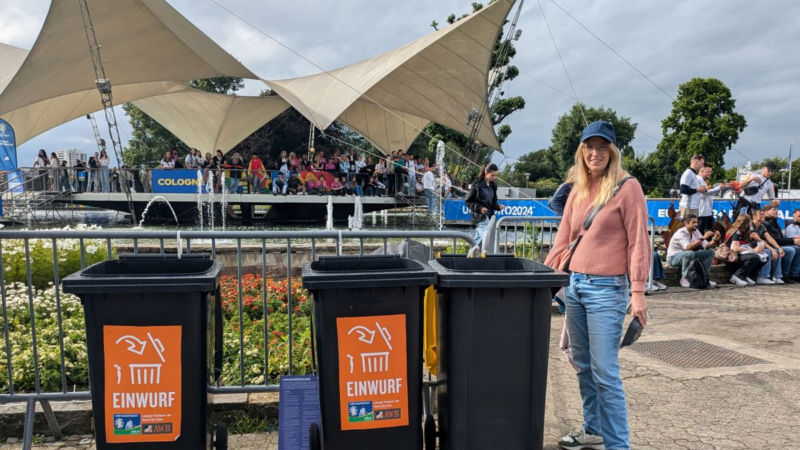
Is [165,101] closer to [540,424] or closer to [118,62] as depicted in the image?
[118,62]

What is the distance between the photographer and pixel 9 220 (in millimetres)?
18344

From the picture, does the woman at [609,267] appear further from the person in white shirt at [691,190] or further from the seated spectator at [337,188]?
the seated spectator at [337,188]

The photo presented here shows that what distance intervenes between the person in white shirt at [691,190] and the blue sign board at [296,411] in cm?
858

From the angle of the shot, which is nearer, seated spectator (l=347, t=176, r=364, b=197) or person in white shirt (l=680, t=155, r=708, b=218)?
person in white shirt (l=680, t=155, r=708, b=218)

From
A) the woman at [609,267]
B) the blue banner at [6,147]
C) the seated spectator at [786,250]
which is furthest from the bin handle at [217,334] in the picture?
the blue banner at [6,147]

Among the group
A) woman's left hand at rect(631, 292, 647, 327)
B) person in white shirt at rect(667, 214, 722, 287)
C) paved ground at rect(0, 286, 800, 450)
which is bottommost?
paved ground at rect(0, 286, 800, 450)

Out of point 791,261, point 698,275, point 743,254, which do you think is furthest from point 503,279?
point 791,261

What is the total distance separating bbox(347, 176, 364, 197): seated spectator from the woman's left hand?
18882 mm

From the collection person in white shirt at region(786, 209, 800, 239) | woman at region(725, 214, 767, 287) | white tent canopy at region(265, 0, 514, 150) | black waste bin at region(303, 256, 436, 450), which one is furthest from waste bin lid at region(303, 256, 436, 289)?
white tent canopy at region(265, 0, 514, 150)

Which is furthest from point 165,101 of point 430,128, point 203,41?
point 430,128

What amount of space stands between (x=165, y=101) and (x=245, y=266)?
26.9 metres

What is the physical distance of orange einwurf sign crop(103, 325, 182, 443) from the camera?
8.20 feet

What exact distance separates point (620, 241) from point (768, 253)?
29.1 ft

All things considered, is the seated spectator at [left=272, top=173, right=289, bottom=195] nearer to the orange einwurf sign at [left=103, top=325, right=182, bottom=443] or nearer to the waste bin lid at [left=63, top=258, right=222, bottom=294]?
the waste bin lid at [left=63, top=258, right=222, bottom=294]
